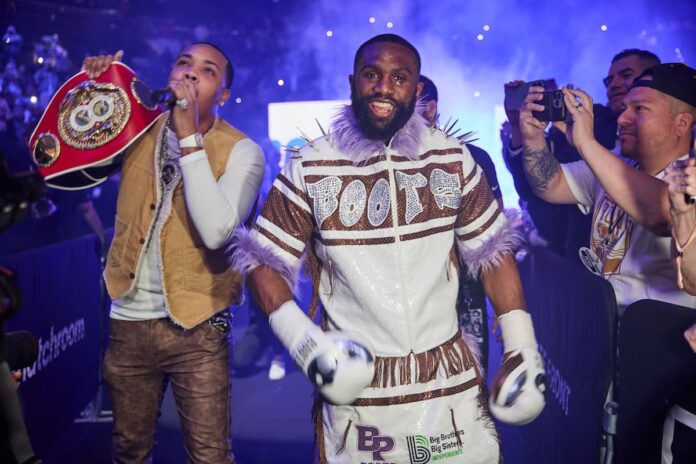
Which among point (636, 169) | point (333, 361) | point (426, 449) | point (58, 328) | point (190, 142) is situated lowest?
point (58, 328)

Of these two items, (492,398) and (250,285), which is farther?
(250,285)

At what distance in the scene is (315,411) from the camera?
2387mm

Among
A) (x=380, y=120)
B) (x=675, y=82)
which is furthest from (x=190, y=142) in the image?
(x=675, y=82)

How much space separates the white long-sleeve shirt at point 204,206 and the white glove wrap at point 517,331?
42.1 inches

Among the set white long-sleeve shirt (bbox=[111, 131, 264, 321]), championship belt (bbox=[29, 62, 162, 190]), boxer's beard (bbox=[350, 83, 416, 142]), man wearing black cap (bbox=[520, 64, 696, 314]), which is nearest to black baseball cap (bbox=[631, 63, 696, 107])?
man wearing black cap (bbox=[520, 64, 696, 314])

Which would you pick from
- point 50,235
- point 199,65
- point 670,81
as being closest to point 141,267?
point 199,65

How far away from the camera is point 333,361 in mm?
1939

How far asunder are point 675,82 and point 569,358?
1.39 metres

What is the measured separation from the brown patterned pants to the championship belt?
2.19ft

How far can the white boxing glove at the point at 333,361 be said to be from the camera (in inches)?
76.2

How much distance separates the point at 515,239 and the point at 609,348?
638mm

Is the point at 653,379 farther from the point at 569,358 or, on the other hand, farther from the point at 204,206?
the point at 204,206

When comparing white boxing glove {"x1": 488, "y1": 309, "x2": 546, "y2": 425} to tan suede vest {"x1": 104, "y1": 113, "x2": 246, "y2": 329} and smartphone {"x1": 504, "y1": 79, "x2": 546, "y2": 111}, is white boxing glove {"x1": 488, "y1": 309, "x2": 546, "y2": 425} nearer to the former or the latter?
tan suede vest {"x1": 104, "y1": 113, "x2": 246, "y2": 329}

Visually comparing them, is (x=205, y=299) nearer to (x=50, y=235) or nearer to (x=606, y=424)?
(x=606, y=424)
